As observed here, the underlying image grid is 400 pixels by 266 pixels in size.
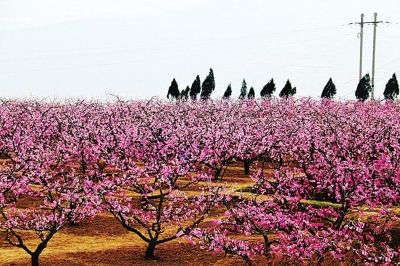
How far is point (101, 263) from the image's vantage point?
→ 63.2 feet

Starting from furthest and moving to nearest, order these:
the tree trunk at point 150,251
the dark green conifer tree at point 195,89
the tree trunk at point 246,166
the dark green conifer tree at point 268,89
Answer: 1. the dark green conifer tree at point 195,89
2. the dark green conifer tree at point 268,89
3. the tree trunk at point 246,166
4. the tree trunk at point 150,251

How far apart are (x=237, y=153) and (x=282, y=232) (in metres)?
15.3

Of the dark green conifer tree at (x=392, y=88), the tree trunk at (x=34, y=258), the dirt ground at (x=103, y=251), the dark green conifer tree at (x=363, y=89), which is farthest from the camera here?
the dark green conifer tree at (x=392, y=88)

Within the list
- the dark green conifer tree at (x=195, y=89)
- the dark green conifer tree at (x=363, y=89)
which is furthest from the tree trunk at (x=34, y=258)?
the dark green conifer tree at (x=195, y=89)

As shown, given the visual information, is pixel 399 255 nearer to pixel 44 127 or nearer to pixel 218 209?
pixel 218 209

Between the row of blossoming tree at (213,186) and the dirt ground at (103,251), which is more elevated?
the row of blossoming tree at (213,186)

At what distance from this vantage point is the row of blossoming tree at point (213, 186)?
58.8 feet

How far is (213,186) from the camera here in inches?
1110

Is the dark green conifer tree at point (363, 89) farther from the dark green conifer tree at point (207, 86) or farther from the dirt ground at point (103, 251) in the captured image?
the dirt ground at point (103, 251)

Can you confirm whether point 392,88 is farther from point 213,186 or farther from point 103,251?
point 103,251

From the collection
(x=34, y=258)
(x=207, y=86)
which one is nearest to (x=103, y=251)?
(x=34, y=258)

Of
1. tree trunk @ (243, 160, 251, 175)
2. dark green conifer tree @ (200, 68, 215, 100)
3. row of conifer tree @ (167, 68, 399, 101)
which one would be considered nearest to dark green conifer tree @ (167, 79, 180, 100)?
row of conifer tree @ (167, 68, 399, 101)

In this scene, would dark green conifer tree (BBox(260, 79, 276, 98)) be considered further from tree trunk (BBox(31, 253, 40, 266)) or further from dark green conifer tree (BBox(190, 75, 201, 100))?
tree trunk (BBox(31, 253, 40, 266))

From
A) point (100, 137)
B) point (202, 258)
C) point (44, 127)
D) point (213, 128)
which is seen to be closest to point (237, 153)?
point (213, 128)
